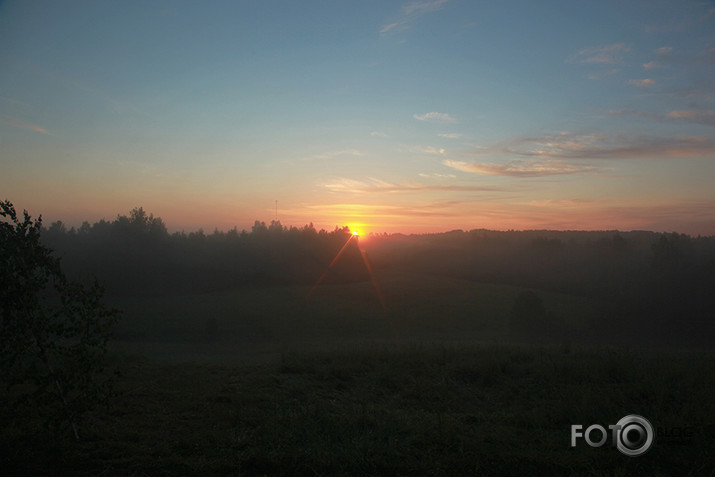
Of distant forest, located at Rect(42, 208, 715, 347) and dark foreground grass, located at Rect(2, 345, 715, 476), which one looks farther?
distant forest, located at Rect(42, 208, 715, 347)

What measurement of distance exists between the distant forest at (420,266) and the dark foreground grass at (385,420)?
26.6m

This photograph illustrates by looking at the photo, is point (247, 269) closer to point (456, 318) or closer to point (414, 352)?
point (456, 318)

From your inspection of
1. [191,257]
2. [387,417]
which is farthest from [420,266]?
[387,417]

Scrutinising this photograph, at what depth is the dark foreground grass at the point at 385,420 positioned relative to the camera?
5594mm

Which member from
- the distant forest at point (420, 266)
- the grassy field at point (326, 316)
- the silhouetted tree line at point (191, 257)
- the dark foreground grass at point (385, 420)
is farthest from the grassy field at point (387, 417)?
the silhouetted tree line at point (191, 257)

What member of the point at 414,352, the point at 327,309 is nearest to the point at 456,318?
the point at 327,309

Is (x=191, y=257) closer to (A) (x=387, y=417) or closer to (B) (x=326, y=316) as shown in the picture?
(B) (x=326, y=316)

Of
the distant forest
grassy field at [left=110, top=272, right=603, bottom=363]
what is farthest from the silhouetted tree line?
grassy field at [left=110, top=272, right=603, bottom=363]

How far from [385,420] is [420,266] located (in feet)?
247

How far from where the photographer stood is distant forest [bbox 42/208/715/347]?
42.4m

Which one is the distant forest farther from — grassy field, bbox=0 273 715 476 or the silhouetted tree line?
grassy field, bbox=0 273 715 476

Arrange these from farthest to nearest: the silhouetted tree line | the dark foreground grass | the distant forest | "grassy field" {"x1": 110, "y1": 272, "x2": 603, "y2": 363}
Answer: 1. the silhouetted tree line
2. the distant forest
3. "grassy field" {"x1": 110, "y1": 272, "x2": 603, "y2": 363}
4. the dark foreground grass

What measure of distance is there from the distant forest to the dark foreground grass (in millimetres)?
26639

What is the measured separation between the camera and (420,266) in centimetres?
8150
